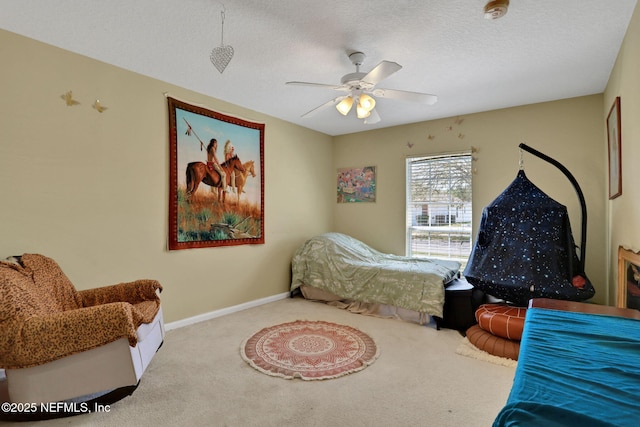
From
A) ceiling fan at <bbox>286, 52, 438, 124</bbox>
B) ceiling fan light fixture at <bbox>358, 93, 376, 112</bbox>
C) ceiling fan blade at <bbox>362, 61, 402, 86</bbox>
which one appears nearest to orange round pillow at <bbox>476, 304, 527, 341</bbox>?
ceiling fan at <bbox>286, 52, 438, 124</bbox>

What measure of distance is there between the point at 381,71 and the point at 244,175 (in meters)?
2.25

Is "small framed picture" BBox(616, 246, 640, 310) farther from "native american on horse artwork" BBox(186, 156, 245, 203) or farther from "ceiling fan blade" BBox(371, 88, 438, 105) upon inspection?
"native american on horse artwork" BBox(186, 156, 245, 203)

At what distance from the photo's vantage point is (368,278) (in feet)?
12.6

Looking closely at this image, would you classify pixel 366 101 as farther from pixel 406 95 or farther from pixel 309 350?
pixel 309 350

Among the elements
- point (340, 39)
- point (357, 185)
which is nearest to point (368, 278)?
point (357, 185)

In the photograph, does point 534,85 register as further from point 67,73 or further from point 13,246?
point 13,246

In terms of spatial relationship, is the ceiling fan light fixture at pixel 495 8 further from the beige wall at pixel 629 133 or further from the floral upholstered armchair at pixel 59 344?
the floral upholstered armchair at pixel 59 344

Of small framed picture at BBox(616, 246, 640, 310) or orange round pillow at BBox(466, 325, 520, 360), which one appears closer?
small framed picture at BBox(616, 246, 640, 310)

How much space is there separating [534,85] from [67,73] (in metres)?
4.26

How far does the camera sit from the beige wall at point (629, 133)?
204 cm

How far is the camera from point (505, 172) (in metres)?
4.04

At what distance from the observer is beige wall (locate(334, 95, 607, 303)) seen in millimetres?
3545

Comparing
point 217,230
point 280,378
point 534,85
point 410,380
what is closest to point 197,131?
point 217,230

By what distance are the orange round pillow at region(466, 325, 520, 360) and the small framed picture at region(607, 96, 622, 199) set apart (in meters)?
1.46
